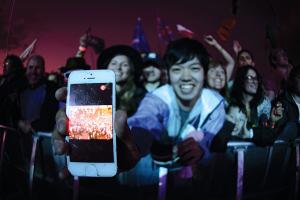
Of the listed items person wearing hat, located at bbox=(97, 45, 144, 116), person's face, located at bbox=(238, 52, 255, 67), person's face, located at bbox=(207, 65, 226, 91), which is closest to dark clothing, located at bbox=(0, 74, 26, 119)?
person wearing hat, located at bbox=(97, 45, 144, 116)

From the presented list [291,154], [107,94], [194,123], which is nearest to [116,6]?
[107,94]

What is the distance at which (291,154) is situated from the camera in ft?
3.79

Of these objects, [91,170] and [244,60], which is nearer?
[91,170]

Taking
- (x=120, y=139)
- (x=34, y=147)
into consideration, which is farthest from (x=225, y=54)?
(x=34, y=147)

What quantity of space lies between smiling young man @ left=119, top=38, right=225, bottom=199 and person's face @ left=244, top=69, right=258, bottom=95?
95 mm

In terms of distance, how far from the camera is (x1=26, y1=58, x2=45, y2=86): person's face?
108 centimetres

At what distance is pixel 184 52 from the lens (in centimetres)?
102

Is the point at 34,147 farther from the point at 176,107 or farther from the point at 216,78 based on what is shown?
the point at 216,78

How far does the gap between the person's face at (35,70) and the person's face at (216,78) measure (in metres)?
0.52

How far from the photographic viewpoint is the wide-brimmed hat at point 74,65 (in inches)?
41.4

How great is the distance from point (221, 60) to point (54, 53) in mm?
523

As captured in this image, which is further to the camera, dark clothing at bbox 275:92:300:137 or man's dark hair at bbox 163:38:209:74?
dark clothing at bbox 275:92:300:137

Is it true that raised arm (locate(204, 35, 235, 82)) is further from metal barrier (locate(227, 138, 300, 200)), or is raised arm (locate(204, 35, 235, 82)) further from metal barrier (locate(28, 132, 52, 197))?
metal barrier (locate(28, 132, 52, 197))

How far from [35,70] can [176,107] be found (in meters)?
0.46
